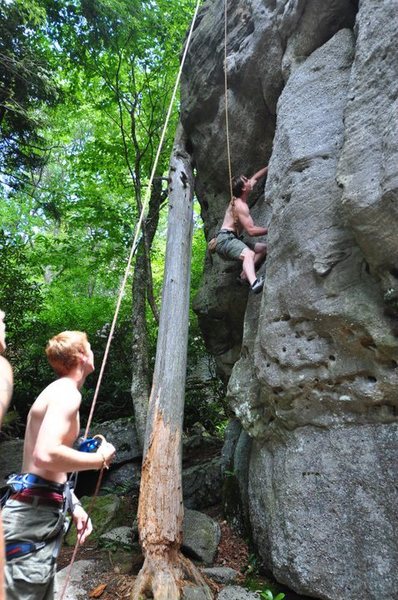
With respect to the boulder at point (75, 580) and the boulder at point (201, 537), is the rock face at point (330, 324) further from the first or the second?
the boulder at point (75, 580)

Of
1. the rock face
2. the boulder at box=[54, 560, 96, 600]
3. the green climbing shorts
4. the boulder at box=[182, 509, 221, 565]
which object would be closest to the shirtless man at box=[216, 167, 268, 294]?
the green climbing shorts

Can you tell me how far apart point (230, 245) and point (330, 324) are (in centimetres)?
231

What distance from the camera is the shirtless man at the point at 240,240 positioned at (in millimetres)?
5406

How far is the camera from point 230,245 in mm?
5754

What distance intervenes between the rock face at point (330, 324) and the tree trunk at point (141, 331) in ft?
10.0

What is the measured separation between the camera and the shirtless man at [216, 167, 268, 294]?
5.41m

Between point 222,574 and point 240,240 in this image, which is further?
point 240,240

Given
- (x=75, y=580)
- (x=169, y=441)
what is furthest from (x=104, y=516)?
(x=169, y=441)

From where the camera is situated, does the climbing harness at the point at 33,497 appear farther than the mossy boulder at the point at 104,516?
No

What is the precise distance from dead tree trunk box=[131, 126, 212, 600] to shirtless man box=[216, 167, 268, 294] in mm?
886

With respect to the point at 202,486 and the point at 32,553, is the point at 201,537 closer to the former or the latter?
the point at 202,486

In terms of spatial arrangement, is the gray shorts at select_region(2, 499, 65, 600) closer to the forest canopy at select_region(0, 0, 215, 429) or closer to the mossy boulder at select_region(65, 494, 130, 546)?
the mossy boulder at select_region(65, 494, 130, 546)

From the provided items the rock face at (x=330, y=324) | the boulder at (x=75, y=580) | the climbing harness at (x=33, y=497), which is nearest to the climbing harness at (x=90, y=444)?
the climbing harness at (x=33, y=497)

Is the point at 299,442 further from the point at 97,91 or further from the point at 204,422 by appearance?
the point at 97,91
